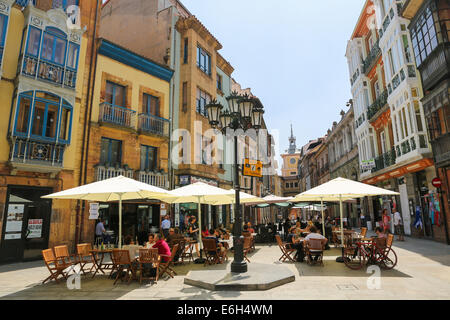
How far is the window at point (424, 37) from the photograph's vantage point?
1296cm

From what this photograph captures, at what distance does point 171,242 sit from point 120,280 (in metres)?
3.07

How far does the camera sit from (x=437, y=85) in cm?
1300

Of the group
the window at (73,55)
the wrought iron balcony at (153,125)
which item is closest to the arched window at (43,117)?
the window at (73,55)

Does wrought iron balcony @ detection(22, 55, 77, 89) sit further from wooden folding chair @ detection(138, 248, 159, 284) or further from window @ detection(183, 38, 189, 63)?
wooden folding chair @ detection(138, 248, 159, 284)

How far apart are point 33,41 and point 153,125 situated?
712 cm

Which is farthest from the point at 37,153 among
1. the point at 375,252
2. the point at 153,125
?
the point at 375,252

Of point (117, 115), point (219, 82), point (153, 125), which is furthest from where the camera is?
point (219, 82)

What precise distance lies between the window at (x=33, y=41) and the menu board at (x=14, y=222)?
6.67 m

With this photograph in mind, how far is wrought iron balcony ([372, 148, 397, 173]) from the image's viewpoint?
17.9 meters

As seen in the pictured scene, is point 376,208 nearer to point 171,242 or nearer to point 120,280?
point 171,242

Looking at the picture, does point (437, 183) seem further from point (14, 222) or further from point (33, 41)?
point (33, 41)

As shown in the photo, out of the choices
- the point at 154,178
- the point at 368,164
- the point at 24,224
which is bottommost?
the point at 24,224

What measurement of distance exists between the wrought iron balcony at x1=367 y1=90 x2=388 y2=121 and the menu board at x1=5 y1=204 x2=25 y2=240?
21.8 metres
